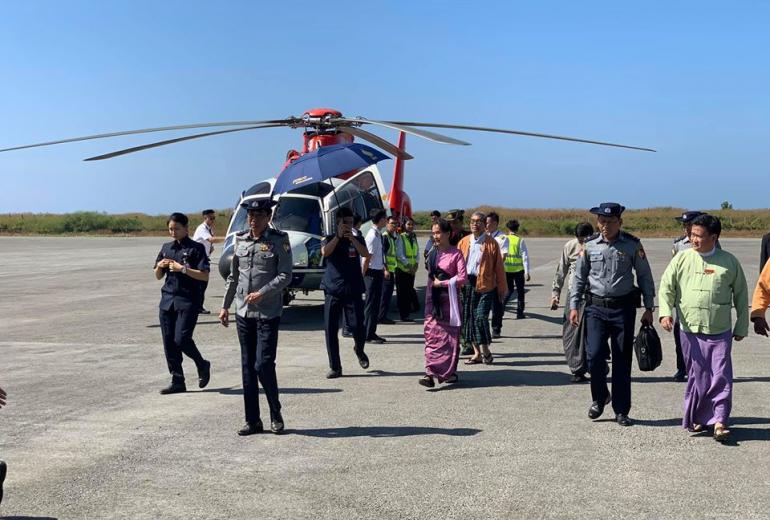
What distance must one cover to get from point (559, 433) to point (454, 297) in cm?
230

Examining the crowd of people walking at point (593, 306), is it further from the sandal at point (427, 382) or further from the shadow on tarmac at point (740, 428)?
the shadow on tarmac at point (740, 428)

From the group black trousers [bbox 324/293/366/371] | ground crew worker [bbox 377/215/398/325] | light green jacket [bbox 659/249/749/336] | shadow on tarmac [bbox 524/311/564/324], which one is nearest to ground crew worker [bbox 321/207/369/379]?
black trousers [bbox 324/293/366/371]

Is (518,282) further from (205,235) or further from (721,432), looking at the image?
(721,432)

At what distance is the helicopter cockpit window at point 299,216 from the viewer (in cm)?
1339

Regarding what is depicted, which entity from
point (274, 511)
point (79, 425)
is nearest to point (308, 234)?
point (79, 425)

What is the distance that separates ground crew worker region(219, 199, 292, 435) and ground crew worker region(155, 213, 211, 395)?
4.71ft

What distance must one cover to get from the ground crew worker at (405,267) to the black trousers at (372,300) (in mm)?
1880

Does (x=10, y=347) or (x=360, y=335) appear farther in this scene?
(x=10, y=347)

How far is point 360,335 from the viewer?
9.26m

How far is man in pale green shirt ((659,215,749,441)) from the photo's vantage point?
6.20m

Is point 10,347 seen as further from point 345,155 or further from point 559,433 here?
point 559,433

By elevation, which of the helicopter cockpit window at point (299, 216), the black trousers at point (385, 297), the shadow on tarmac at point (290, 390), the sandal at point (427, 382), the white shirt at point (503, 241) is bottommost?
the shadow on tarmac at point (290, 390)

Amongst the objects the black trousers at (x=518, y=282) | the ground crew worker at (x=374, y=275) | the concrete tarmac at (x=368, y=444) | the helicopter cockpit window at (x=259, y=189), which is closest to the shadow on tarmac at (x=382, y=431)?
the concrete tarmac at (x=368, y=444)

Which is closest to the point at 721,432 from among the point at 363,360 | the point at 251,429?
the point at 251,429
